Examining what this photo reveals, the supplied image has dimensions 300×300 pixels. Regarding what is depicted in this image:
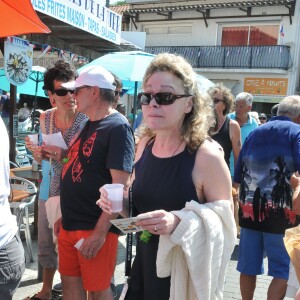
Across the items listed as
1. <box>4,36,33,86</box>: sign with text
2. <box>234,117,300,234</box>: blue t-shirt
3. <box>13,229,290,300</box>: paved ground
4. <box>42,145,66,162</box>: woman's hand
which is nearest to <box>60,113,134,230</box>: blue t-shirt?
<box>42,145,66,162</box>: woman's hand

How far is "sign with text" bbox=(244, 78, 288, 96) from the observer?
2066 centimetres

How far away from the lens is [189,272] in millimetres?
1674

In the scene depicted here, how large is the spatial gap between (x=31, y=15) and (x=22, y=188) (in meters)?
1.90

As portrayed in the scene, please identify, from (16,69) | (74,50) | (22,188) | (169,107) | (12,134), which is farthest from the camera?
(74,50)

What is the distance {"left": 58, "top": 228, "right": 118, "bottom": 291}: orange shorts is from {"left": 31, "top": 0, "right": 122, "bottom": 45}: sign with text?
9.34ft

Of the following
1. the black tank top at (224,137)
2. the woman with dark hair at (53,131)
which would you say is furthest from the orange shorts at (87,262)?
the black tank top at (224,137)

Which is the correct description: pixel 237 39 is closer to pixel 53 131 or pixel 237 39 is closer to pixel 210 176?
pixel 53 131

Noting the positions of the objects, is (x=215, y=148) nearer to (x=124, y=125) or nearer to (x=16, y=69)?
(x=124, y=125)

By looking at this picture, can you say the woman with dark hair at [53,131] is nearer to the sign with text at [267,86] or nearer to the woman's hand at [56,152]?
the woman's hand at [56,152]

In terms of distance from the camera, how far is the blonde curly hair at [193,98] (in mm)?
1819

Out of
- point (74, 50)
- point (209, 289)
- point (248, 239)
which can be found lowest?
point (248, 239)

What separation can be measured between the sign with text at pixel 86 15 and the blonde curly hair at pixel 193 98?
9.58ft

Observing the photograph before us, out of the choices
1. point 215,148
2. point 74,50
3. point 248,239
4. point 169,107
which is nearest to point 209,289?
point 215,148

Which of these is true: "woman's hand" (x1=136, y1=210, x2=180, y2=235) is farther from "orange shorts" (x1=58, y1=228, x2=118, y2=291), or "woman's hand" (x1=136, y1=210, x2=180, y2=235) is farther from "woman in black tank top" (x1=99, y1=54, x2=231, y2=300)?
"orange shorts" (x1=58, y1=228, x2=118, y2=291)
